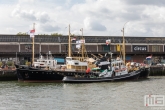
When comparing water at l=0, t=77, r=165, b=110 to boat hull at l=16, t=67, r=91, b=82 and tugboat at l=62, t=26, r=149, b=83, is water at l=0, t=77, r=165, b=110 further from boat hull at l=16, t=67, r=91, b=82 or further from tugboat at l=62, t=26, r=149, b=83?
boat hull at l=16, t=67, r=91, b=82

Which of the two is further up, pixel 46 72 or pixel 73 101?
pixel 46 72

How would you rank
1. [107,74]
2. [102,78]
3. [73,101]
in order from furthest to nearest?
1. [107,74]
2. [102,78]
3. [73,101]

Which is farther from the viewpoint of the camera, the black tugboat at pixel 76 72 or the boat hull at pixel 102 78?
the black tugboat at pixel 76 72

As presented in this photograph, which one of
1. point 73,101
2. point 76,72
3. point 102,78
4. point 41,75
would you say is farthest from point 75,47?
point 73,101

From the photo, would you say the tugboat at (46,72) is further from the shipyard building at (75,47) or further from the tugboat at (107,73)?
the shipyard building at (75,47)

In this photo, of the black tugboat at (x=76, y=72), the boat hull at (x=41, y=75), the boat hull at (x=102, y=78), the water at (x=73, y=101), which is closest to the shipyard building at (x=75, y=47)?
the black tugboat at (x=76, y=72)

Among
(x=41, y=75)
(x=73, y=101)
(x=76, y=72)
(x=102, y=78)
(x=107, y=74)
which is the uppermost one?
(x=76, y=72)

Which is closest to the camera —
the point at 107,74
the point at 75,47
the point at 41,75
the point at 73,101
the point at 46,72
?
the point at 73,101

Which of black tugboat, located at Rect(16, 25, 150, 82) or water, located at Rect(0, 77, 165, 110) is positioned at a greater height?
black tugboat, located at Rect(16, 25, 150, 82)

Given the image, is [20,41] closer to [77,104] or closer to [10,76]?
[10,76]

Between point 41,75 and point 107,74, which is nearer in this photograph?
point 41,75

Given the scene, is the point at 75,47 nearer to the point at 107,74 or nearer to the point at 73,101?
the point at 107,74

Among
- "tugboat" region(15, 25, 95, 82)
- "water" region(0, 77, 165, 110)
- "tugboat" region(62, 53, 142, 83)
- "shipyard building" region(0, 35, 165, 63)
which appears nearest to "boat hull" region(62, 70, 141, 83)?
"tugboat" region(62, 53, 142, 83)

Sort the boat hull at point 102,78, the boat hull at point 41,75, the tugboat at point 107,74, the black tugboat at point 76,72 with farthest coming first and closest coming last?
1. the boat hull at point 41,75
2. the black tugboat at point 76,72
3. the tugboat at point 107,74
4. the boat hull at point 102,78
